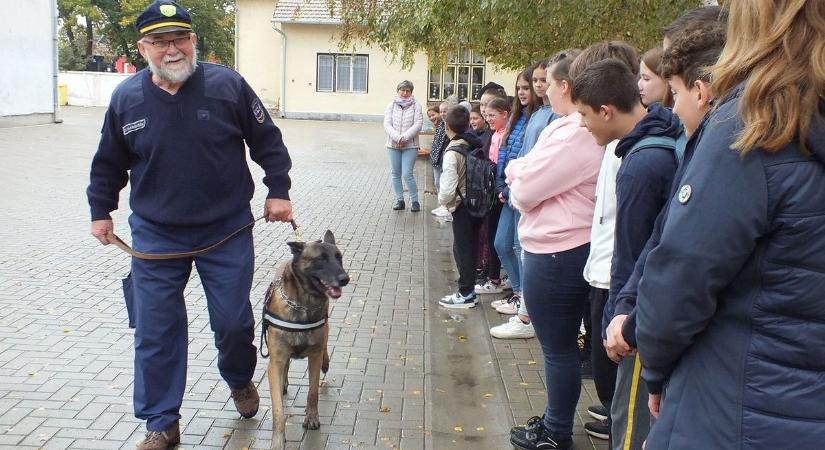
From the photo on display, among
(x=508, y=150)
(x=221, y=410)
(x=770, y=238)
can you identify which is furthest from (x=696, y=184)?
(x=508, y=150)

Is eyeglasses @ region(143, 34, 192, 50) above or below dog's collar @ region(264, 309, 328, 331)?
above

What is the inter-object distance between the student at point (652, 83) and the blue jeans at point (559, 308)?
2.73ft

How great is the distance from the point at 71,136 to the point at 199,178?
21377mm

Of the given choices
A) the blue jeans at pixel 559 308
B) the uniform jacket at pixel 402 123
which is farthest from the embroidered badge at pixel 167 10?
the uniform jacket at pixel 402 123

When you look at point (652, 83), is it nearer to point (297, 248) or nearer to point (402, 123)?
point (297, 248)

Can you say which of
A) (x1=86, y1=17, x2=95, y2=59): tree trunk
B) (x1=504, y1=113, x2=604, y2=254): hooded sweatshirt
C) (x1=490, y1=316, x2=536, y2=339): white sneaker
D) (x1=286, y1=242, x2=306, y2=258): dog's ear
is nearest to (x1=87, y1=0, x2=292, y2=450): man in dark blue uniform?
(x1=286, y1=242, x2=306, y2=258): dog's ear

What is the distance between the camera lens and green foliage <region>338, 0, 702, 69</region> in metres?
7.60

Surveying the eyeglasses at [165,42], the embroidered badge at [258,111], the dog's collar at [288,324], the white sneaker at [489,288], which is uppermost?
the eyeglasses at [165,42]

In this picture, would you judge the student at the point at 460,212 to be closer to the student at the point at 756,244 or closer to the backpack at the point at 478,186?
the backpack at the point at 478,186

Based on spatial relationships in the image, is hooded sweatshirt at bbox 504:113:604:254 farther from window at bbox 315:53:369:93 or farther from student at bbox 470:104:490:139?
window at bbox 315:53:369:93

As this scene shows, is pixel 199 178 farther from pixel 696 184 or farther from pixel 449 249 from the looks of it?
pixel 449 249

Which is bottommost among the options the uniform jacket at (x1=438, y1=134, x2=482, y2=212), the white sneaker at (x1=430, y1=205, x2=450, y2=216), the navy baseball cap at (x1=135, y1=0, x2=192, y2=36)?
the white sneaker at (x1=430, y1=205, x2=450, y2=216)

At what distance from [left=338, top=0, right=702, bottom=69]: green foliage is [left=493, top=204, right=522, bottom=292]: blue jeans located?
210 centimetres

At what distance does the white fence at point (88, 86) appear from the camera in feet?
137
